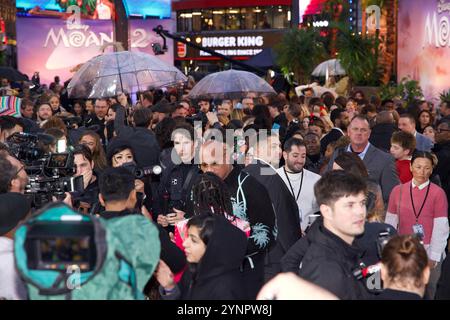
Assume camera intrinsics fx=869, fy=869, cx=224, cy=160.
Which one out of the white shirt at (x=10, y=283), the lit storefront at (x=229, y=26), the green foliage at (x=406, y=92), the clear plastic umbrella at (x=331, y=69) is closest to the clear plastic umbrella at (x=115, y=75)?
the white shirt at (x=10, y=283)

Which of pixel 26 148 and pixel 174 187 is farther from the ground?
pixel 26 148

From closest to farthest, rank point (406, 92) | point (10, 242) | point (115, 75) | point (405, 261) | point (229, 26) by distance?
point (405, 261) < point (10, 242) < point (115, 75) < point (406, 92) < point (229, 26)

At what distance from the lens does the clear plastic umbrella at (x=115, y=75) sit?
11.2 meters

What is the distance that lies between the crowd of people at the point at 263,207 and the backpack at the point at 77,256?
0.14 metres

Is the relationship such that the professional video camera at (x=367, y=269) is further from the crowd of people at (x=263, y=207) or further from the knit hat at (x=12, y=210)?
the knit hat at (x=12, y=210)

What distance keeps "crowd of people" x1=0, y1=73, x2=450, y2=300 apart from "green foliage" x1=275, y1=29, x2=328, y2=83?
54.2 feet

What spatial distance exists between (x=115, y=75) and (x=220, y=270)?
720 centimetres

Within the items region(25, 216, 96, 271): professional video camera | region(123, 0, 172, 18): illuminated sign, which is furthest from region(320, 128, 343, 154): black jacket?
region(123, 0, 172, 18): illuminated sign

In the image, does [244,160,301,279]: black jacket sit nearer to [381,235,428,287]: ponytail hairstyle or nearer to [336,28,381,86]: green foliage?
[381,235,428,287]: ponytail hairstyle

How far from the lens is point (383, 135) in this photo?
431 inches

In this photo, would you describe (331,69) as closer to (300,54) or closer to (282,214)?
(300,54)

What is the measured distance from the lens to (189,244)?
15.6ft

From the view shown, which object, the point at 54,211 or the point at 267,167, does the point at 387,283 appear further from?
the point at 267,167

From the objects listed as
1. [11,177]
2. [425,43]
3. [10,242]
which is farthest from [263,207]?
[425,43]
